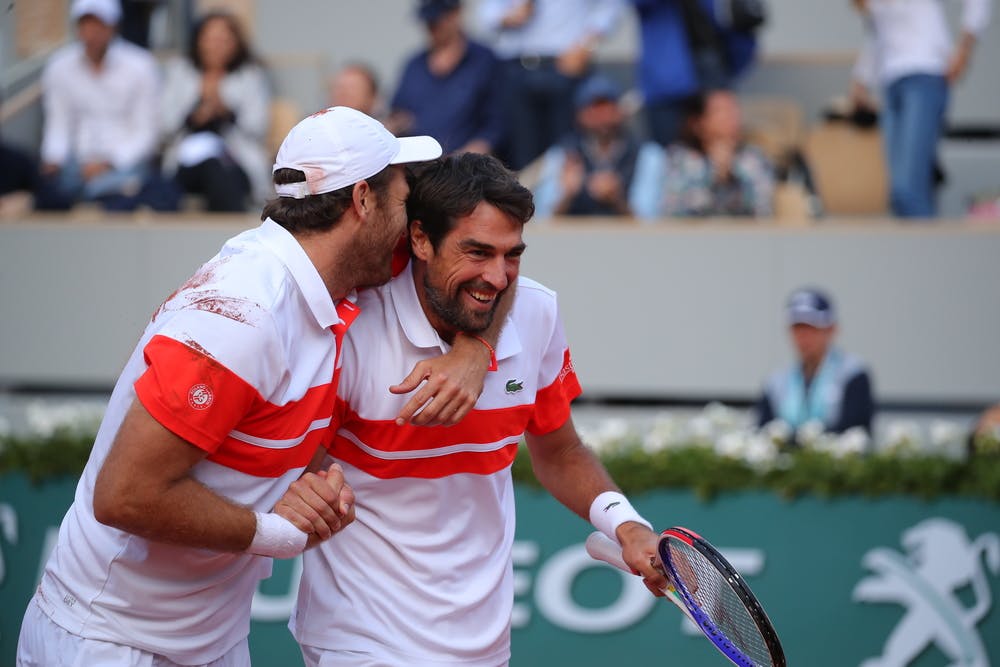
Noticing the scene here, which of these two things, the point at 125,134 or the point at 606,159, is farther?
the point at 125,134

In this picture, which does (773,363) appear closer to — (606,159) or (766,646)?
(606,159)

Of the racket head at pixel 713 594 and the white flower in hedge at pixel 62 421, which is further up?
the racket head at pixel 713 594

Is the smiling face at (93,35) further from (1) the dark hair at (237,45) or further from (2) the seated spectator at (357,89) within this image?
(2) the seated spectator at (357,89)

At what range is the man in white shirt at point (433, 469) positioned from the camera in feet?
11.1

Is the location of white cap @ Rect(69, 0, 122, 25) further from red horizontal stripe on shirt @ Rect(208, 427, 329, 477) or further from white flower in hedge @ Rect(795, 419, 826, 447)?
red horizontal stripe on shirt @ Rect(208, 427, 329, 477)

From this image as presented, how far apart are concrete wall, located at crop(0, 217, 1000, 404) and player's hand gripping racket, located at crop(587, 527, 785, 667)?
4.93 metres

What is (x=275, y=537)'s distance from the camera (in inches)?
117

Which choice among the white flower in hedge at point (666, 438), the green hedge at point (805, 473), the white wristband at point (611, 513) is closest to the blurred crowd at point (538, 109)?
the white flower in hedge at point (666, 438)

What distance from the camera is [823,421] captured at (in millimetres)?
6797

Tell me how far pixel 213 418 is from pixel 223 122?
6.27 m

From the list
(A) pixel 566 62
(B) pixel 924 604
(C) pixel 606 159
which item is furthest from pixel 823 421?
(A) pixel 566 62

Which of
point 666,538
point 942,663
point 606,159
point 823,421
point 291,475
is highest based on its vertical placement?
point 291,475

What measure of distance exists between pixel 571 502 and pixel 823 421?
3.20m

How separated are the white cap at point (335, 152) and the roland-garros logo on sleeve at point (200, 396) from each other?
57 cm
